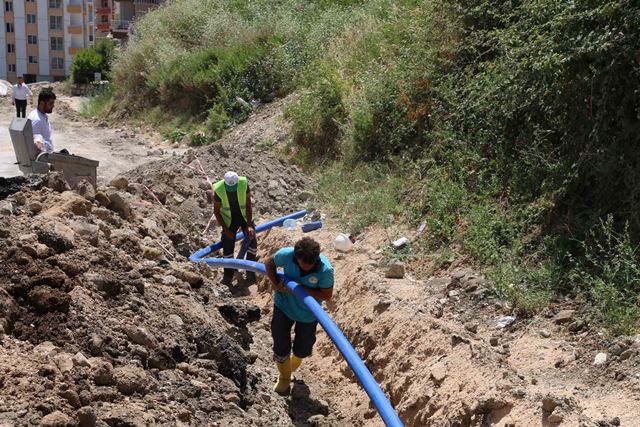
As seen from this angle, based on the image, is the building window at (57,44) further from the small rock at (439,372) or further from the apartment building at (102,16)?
the small rock at (439,372)

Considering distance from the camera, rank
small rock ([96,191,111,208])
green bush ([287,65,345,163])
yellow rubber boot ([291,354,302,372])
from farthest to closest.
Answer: green bush ([287,65,345,163]) → small rock ([96,191,111,208]) → yellow rubber boot ([291,354,302,372])

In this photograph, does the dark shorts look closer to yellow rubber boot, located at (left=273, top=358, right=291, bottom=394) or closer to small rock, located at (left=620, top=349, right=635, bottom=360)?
yellow rubber boot, located at (left=273, top=358, right=291, bottom=394)

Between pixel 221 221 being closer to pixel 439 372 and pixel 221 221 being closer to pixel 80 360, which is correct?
pixel 439 372

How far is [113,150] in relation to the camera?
21.5 metres

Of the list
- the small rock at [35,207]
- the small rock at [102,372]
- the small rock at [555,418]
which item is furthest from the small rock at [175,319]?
the small rock at [555,418]

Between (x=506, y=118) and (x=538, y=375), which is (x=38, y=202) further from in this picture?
→ (x=506, y=118)

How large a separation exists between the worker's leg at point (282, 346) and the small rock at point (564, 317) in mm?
2430

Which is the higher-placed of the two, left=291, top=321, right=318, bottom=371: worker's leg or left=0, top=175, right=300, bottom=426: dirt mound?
left=0, top=175, right=300, bottom=426: dirt mound

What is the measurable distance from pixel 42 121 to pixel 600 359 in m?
6.65

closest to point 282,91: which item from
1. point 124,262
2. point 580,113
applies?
point 580,113

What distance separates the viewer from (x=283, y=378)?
7.62m

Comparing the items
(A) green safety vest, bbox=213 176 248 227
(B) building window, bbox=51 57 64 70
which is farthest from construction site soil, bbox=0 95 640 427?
(B) building window, bbox=51 57 64 70

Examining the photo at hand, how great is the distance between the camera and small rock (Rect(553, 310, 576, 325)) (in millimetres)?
7227

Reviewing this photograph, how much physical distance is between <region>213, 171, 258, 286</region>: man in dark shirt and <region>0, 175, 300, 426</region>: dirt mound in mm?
1540
